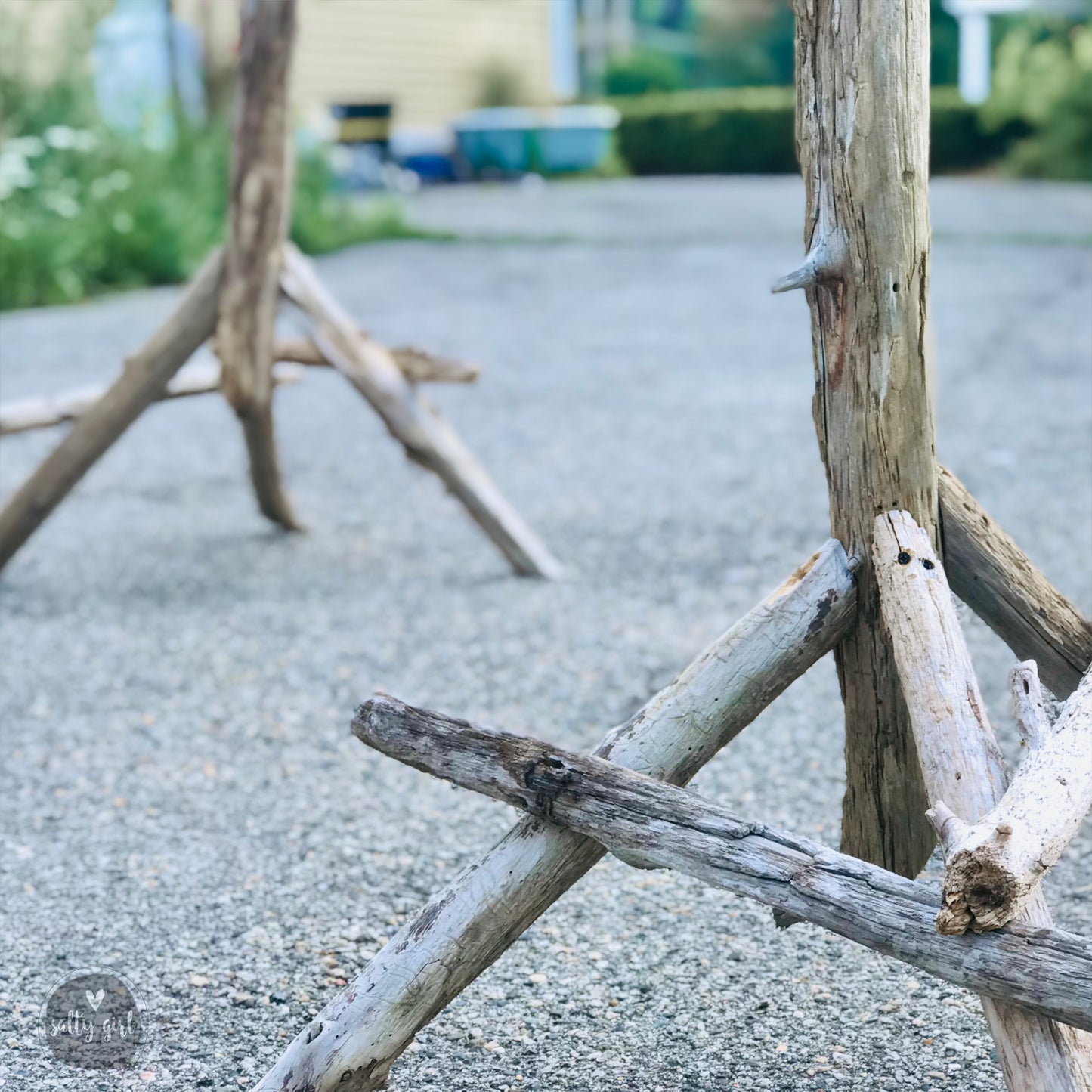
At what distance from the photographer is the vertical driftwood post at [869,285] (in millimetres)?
2012

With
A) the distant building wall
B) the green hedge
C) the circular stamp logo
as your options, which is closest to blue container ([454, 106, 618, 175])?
the distant building wall

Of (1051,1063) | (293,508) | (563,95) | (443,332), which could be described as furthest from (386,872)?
(563,95)

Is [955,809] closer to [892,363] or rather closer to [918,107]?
[892,363]

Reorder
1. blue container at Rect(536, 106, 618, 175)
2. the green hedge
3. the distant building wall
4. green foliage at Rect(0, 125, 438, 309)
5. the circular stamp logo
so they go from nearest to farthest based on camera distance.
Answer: the circular stamp logo → green foliage at Rect(0, 125, 438, 309) → the distant building wall → blue container at Rect(536, 106, 618, 175) → the green hedge

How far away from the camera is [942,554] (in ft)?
7.29

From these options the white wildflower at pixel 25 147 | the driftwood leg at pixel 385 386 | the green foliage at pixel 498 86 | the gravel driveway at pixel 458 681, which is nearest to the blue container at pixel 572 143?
the green foliage at pixel 498 86

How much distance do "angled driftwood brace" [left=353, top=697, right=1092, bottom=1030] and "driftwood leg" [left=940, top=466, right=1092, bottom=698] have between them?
1.88 ft

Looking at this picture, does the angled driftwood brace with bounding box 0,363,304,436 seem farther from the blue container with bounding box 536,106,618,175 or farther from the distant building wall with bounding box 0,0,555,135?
the blue container with bounding box 536,106,618,175

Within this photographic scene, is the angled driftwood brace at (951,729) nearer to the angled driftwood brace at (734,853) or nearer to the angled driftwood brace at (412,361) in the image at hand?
the angled driftwood brace at (734,853)

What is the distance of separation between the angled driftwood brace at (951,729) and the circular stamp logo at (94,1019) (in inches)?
50.8

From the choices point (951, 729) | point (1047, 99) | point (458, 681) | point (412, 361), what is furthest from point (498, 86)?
point (951, 729)

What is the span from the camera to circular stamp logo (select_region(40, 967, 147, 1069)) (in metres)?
2.17

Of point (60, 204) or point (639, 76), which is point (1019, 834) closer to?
point (60, 204)

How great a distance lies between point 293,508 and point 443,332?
413 cm
